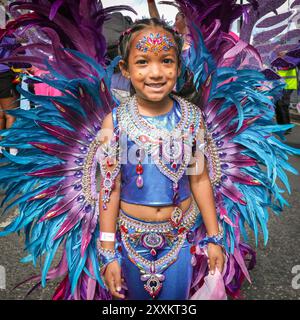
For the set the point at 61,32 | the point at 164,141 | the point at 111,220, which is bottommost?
the point at 111,220

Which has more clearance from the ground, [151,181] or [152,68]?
[152,68]

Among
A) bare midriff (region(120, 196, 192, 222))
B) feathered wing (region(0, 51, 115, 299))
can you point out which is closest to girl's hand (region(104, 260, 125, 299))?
bare midriff (region(120, 196, 192, 222))

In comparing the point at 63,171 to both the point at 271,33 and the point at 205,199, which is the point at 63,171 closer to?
the point at 205,199

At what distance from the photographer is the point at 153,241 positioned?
171cm

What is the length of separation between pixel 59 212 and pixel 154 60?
89 centimetres

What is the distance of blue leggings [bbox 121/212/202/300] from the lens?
5.74 ft

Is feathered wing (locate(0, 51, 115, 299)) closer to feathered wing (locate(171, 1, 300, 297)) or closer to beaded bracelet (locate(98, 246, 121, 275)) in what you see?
beaded bracelet (locate(98, 246, 121, 275))

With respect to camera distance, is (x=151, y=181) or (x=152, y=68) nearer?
(x=152, y=68)

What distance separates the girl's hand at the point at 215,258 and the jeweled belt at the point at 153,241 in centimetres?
13

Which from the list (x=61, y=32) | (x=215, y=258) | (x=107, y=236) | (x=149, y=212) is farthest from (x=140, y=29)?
(x=215, y=258)

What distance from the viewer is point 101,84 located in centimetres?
188

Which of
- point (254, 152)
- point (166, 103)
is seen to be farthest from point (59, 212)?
point (254, 152)

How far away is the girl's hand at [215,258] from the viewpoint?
1714 mm

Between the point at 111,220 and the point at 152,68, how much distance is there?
0.65m
